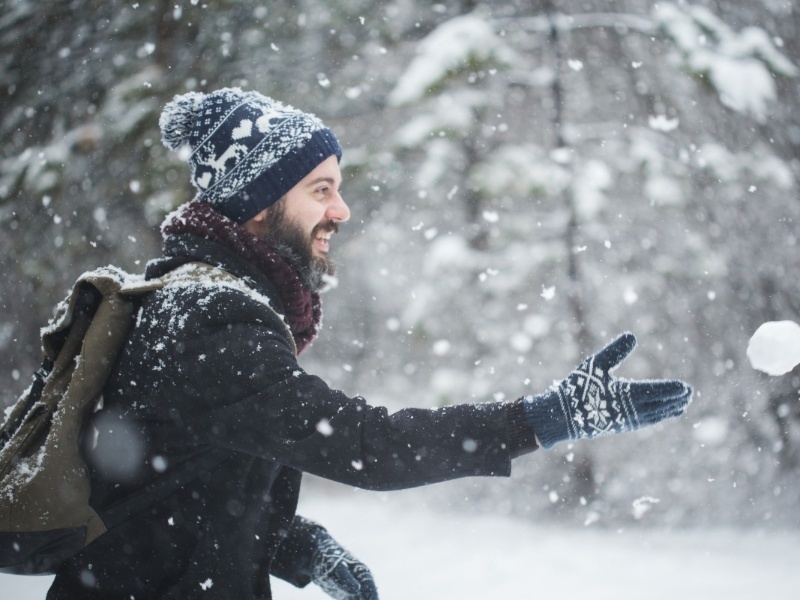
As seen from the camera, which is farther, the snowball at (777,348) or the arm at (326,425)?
the snowball at (777,348)

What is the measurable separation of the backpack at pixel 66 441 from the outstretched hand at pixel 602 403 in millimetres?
886

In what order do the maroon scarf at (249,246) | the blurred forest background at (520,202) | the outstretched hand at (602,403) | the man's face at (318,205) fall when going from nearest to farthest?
the outstretched hand at (602,403) → the maroon scarf at (249,246) → the man's face at (318,205) → the blurred forest background at (520,202)

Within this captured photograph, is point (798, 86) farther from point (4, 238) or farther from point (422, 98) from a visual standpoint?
point (4, 238)

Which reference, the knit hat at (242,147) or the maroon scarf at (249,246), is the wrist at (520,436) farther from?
the knit hat at (242,147)

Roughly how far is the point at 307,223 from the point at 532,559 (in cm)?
293

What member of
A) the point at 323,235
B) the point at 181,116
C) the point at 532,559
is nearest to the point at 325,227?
the point at 323,235

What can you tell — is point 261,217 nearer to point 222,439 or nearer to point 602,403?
point 222,439

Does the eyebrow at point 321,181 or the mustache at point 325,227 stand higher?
the eyebrow at point 321,181

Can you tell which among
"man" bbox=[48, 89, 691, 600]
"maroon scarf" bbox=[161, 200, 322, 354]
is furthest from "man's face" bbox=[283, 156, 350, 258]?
"maroon scarf" bbox=[161, 200, 322, 354]

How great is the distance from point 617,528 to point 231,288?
3.95 m

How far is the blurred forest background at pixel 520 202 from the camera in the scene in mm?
5020

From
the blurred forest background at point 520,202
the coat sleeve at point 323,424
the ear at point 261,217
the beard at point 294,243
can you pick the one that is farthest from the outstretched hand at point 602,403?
the blurred forest background at point 520,202

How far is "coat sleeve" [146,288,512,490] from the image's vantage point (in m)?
1.58

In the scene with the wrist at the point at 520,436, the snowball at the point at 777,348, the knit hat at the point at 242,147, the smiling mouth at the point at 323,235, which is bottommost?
the snowball at the point at 777,348
